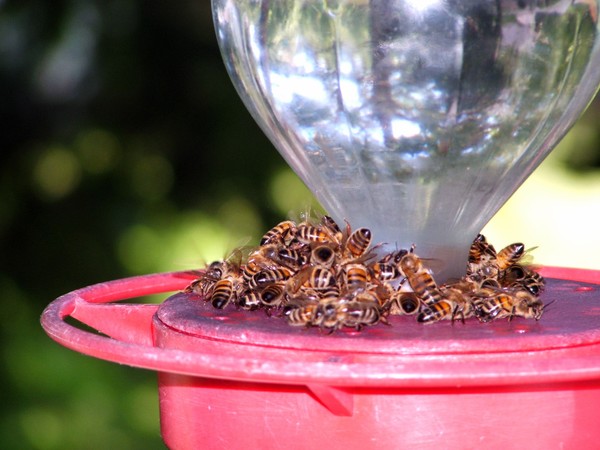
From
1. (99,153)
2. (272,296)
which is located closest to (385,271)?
(272,296)

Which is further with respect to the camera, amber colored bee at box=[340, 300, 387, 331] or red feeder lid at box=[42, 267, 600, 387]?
amber colored bee at box=[340, 300, 387, 331]

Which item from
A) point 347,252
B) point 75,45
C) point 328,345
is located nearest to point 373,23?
point 347,252

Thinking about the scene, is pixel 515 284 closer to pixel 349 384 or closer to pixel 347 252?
pixel 347 252

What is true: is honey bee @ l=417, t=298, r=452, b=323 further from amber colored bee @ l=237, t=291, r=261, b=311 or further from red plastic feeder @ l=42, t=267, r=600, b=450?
amber colored bee @ l=237, t=291, r=261, b=311

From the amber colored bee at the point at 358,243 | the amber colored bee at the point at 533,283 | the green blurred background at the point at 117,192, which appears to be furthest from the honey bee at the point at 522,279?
the green blurred background at the point at 117,192

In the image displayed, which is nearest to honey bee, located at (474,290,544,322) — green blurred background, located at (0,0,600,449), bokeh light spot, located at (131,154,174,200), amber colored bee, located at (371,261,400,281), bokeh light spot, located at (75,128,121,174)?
amber colored bee, located at (371,261,400,281)

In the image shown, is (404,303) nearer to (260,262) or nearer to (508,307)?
(508,307)

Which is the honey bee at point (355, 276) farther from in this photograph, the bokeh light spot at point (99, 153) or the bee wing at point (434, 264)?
the bokeh light spot at point (99, 153)
